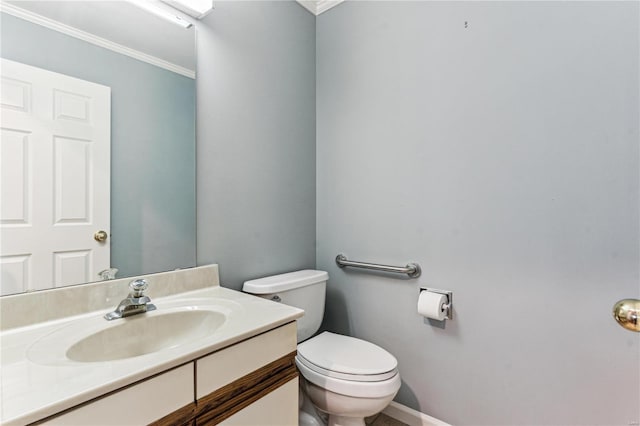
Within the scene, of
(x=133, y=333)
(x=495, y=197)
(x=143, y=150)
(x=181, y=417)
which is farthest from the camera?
(x=495, y=197)

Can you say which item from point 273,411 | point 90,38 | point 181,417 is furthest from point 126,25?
point 273,411

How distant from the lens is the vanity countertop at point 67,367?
20.6 inches

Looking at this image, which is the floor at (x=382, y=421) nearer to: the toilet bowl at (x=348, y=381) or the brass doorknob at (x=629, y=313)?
the toilet bowl at (x=348, y=381)

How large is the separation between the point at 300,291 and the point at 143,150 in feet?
3.08

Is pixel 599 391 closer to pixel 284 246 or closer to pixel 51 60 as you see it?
pixel 284 246

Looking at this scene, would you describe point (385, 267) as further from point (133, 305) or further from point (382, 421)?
point (133, 305)

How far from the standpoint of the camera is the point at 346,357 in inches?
52.9

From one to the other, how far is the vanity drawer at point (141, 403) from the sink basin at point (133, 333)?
0.09 m

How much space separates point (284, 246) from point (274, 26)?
1225 millimetres

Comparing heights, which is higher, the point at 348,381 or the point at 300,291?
the point at 300,291

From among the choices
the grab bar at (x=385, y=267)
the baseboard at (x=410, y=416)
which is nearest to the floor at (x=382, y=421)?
the baseboard at (x=410, y=416)

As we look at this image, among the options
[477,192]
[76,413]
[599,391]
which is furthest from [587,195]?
[76,413]

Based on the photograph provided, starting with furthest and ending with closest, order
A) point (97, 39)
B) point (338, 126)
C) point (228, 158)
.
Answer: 1. point (338, 126)
2. point (228, 158)
3. point (97, 39)

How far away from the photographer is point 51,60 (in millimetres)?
946
